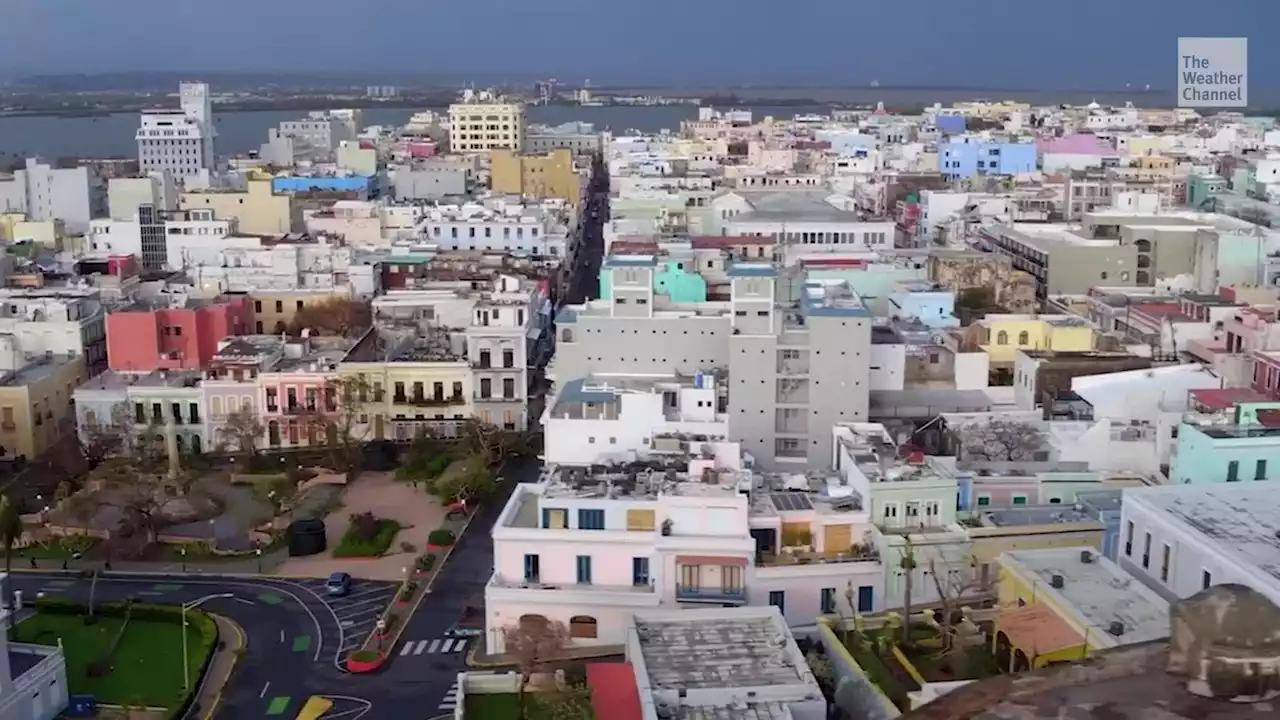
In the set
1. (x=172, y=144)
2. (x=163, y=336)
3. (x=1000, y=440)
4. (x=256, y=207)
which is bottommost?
(x=1000, y=440)

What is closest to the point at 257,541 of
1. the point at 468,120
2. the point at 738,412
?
the point at 738,412

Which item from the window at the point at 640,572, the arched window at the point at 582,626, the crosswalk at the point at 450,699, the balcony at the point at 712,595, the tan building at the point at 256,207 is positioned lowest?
the crosswalk at the point at 450,699

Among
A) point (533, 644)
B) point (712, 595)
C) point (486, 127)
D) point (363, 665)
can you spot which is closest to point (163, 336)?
point (363, 665)

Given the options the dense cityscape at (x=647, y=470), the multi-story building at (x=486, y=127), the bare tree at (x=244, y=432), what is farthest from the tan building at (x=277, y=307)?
the multi-story building at (x=486, y=127)

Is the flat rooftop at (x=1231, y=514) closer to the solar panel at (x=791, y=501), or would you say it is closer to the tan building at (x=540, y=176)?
the solar panel at (x=791, y=501)

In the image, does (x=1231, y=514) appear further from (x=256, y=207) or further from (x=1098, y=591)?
(x=256, y=207)
